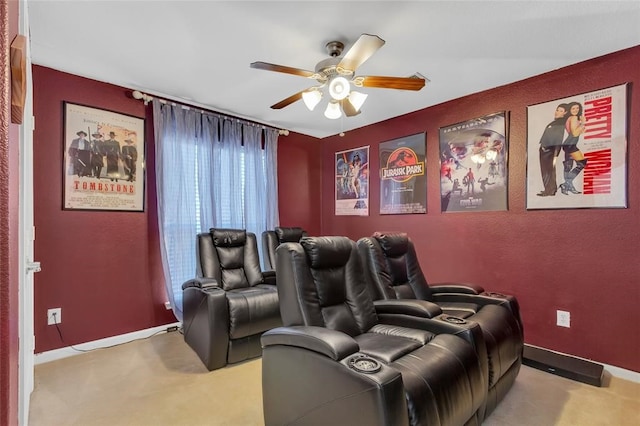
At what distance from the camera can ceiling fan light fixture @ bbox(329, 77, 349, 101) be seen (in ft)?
7.23

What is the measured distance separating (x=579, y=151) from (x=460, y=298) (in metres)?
1.63

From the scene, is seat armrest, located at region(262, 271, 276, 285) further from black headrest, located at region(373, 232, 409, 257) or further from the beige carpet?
black headrest, located at region(373, 232, 409, 257)

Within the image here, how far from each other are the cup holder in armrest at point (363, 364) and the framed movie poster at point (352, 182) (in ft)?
10.6

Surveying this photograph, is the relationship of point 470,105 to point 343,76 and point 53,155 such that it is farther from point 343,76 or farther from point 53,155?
point 53,155

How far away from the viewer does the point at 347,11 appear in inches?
79.9

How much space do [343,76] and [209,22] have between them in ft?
3.26

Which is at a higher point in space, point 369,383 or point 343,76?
point 343,76

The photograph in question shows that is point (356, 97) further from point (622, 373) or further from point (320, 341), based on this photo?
point (622, 373)

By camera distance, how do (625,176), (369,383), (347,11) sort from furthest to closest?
(625,176) → (347,11) → (369,383)

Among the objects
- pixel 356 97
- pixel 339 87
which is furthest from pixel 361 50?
pixel 356 97

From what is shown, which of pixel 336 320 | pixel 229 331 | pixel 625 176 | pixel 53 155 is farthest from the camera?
pixel 53 155

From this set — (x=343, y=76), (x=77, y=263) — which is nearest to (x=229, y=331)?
(x=77, y=263)

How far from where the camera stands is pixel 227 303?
2648mm

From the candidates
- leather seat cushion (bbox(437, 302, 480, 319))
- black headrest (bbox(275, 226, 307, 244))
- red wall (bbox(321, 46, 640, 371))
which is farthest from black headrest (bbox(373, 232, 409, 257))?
black headrest (bbox(275, 226, 307, 244))
